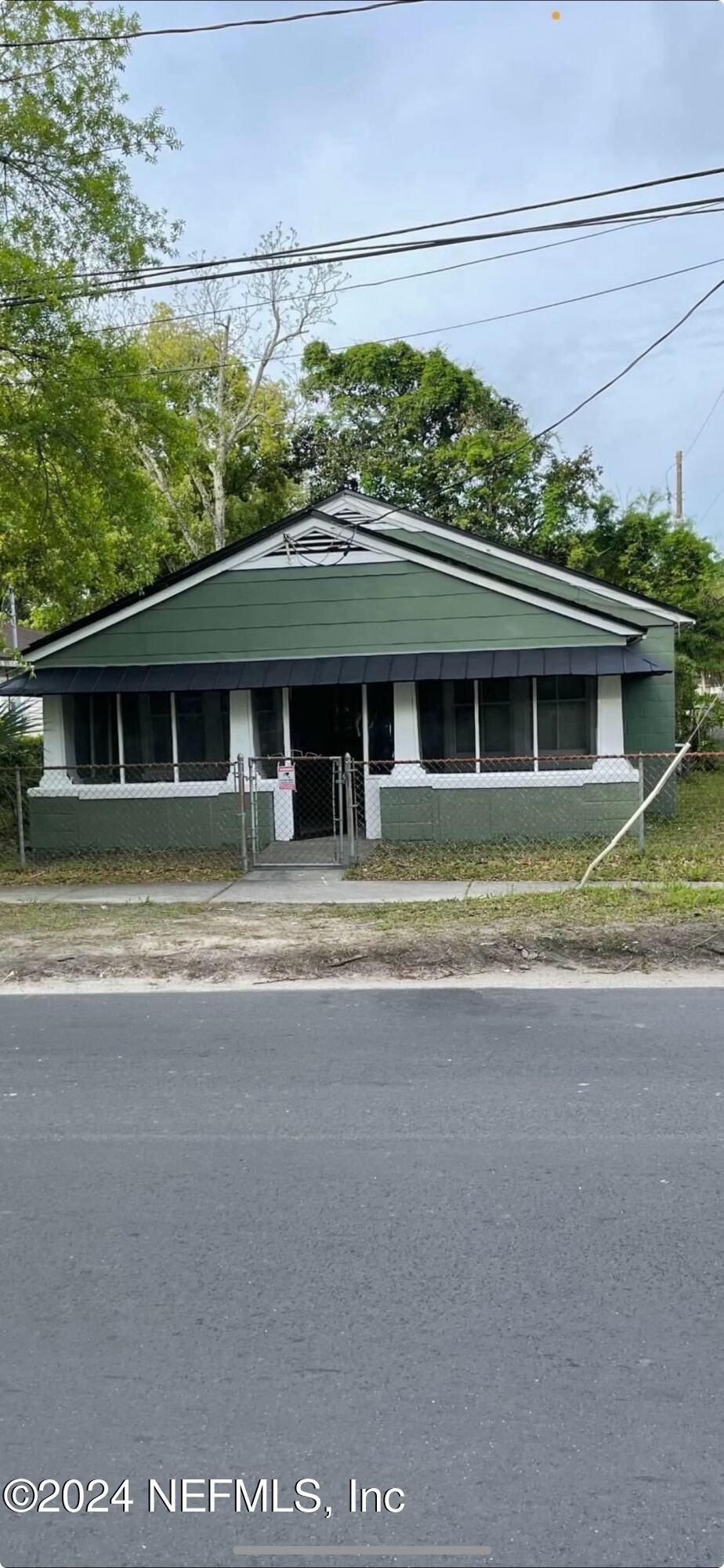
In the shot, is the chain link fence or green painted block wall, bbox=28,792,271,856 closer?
the chain link fence

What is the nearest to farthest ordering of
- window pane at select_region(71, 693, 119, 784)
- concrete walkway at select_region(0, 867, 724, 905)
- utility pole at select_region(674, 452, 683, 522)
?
1. concrete walkway at select_region(0, 867, 724, 905)
2. window pane at select_region(71, 693, 119, 784)
3. utility pole at select_region(674, 452, 683, 522)

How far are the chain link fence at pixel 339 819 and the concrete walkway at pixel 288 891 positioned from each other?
1.90ft

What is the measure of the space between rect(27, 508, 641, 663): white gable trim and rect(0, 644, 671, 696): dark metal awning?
0.35 m

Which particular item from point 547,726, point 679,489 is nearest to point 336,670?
point 547,726

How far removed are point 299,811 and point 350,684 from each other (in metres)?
2.00

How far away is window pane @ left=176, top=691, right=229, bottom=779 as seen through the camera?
16.1m

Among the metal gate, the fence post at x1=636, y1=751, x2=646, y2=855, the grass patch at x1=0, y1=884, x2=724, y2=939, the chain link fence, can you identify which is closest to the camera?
the grass patch at x1=0, y1=884, x2=724, y2=939

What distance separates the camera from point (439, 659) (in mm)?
14984

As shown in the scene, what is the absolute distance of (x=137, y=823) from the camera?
15.6 meters

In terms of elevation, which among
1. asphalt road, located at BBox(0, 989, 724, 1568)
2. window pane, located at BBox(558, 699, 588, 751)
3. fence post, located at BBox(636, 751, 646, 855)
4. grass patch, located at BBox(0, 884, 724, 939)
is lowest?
asphalt road, located at BBox(0, 989, 724, 1568)

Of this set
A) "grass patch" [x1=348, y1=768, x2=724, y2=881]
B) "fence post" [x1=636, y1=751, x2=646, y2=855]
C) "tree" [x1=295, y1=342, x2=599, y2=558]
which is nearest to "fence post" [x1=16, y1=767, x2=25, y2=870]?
"grass patch" [x1=348, y1=768, x2=724, y2=881]

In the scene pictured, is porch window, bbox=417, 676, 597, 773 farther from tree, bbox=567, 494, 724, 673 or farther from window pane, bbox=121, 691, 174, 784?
tree, bbox=567, 494, 724, 673

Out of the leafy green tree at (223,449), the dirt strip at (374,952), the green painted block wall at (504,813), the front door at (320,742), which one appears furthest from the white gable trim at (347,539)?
the leafy green tree at (223,449)

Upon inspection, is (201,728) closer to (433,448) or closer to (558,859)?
(558,859)
